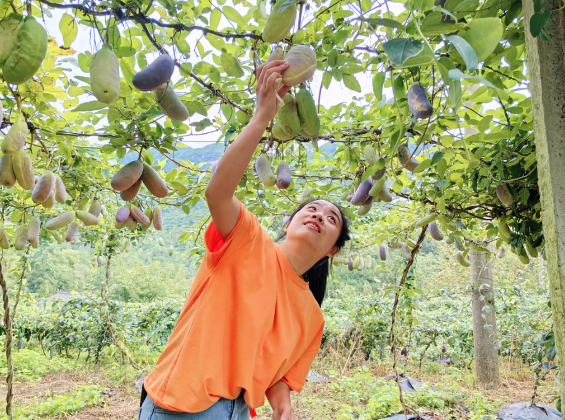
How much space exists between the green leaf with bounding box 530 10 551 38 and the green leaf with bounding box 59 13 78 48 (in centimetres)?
99

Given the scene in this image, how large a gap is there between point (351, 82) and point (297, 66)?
40 centimetres

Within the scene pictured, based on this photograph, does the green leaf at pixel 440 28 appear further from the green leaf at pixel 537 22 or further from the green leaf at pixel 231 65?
the green leaf at pixel 231 65

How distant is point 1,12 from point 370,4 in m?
1.00

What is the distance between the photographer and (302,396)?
425cm

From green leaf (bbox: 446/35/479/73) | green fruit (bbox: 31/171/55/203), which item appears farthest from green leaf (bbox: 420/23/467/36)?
green fruit (bbox: 31/171/55/203)

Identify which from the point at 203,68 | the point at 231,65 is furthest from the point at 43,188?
the point at 231,65

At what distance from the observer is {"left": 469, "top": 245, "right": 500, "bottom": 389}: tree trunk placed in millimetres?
4160

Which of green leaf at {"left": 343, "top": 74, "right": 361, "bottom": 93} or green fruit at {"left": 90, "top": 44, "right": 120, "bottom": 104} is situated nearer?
green fruit at {"left": 90, "top": 44, "right": 120, "bottom": 104}

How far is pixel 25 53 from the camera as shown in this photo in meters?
0.65

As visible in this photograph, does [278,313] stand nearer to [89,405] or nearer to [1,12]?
[1,12]

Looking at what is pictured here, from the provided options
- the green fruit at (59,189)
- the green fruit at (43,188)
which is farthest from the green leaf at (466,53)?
the green fruit at (59,189)

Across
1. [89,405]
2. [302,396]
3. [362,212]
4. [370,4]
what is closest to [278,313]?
[362,212]

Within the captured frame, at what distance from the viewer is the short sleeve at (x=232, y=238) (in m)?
1.00

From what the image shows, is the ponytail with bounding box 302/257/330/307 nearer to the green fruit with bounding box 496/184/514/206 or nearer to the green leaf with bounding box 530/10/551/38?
the green fruit with bounding box 496/184/514/206
